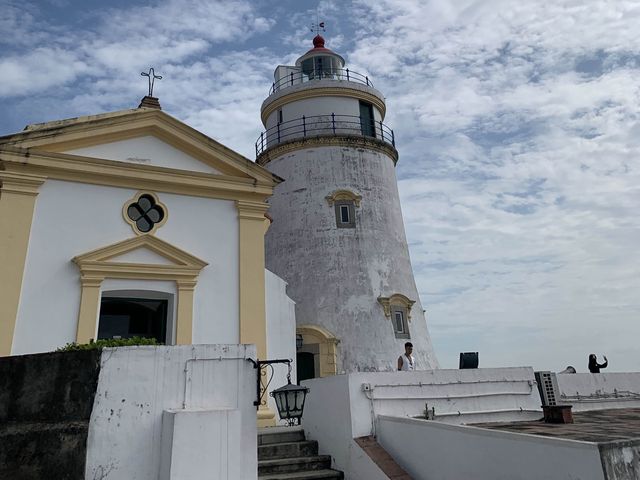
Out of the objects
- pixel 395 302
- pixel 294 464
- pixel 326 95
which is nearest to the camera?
pixel 294 464

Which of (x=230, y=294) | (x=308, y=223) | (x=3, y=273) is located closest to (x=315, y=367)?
(x=308, y=223)

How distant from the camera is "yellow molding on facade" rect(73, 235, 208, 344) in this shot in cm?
976

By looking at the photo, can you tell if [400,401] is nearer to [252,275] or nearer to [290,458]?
[290,458]

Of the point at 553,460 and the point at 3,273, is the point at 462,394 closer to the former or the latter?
the point at 553,460

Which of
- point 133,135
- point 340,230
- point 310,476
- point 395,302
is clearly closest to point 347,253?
point 340,230

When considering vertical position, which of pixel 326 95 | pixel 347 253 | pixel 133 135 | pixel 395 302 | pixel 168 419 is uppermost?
pixel 326 95

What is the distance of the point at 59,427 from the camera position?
578 centimetres

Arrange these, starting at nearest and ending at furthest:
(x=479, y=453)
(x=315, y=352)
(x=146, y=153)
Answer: (x=479, y=453) < (x=146, y=153) < (x=315, y=352)

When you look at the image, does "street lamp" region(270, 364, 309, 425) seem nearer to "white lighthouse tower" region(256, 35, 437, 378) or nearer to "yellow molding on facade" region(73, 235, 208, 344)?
"yellow molding on facade" region(73, 235, 208, 344)

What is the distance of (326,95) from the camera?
1992 centimetres

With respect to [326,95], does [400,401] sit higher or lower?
lower

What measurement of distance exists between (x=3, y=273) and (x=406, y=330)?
12.3 m

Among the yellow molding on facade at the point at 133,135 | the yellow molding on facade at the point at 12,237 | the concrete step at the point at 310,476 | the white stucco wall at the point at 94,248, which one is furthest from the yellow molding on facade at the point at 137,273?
the concrete step at the point at 310,476

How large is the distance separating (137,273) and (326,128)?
438 inches
